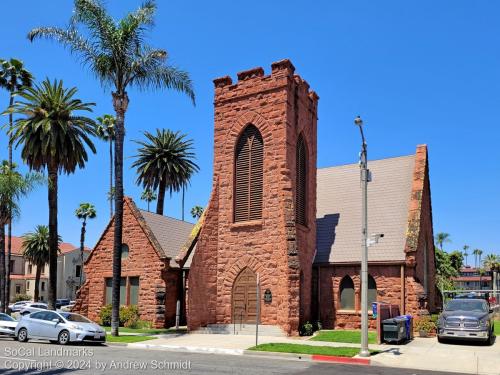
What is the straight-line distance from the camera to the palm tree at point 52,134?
117ft

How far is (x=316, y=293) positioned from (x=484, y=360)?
1262 centimetres

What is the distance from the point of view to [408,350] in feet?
64.8

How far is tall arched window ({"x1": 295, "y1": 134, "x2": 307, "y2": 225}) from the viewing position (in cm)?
2872

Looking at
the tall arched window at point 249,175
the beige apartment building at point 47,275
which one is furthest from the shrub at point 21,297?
the tall arched window at point 249,175

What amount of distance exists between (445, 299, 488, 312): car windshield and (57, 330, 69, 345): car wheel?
16.2 meters

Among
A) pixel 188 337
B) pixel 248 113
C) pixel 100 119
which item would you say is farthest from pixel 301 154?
pixel 100 119

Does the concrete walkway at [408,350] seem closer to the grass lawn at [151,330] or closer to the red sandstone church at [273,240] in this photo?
the grass lawn at [151,330]

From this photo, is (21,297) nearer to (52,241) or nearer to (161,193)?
(161,193)

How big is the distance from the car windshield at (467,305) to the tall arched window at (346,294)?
Answer: 6.09 m

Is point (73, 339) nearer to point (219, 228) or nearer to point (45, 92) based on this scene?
point (219, 228)

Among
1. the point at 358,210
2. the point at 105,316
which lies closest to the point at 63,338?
the point at 105,316

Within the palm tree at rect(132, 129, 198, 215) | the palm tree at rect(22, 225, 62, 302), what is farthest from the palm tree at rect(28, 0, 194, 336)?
the palm tree at rect(22, 225, 62, 302)

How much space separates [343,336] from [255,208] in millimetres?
7904

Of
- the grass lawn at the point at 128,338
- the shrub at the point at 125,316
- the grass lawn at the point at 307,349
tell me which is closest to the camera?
the grass lawn at the point at 307,349
